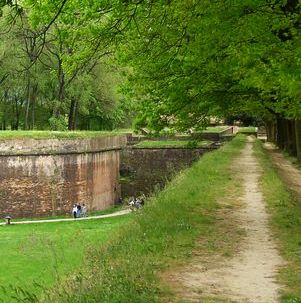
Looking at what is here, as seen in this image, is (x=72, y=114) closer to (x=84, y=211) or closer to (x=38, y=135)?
(x=84, y=211)

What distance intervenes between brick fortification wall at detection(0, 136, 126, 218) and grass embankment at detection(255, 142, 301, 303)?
10.5 meters

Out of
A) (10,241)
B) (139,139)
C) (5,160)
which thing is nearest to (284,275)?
(10,241)

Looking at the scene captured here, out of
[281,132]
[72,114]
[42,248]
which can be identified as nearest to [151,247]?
[42,248]

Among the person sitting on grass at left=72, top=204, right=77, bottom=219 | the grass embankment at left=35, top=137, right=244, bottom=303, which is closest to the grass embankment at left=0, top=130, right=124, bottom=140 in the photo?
the person sitting on grass at left=72, top=204, right=77, bottom=219

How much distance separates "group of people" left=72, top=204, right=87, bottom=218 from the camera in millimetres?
25089

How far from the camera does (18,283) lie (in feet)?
41.0

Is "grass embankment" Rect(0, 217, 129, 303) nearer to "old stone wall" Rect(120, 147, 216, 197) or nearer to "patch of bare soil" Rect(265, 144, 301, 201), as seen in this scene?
"patch of bare soil" Rect(265, 144, 301, 201)

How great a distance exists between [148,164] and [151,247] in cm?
2909

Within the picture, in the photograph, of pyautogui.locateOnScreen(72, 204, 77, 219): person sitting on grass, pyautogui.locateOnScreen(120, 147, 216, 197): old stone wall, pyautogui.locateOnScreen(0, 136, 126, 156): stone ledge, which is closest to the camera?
pyautogui.locateOnScreen(0, 136, 126, 156): stone ledge

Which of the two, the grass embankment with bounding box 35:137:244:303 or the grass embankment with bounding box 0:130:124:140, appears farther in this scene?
the grass embankment with bounding box 0:130:124:140

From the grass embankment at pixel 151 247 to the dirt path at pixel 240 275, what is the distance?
11.4 inches

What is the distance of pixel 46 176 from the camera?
82.4 ft

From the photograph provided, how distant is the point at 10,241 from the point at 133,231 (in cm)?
963

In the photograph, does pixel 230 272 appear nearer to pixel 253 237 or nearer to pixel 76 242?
pixel 253 237
